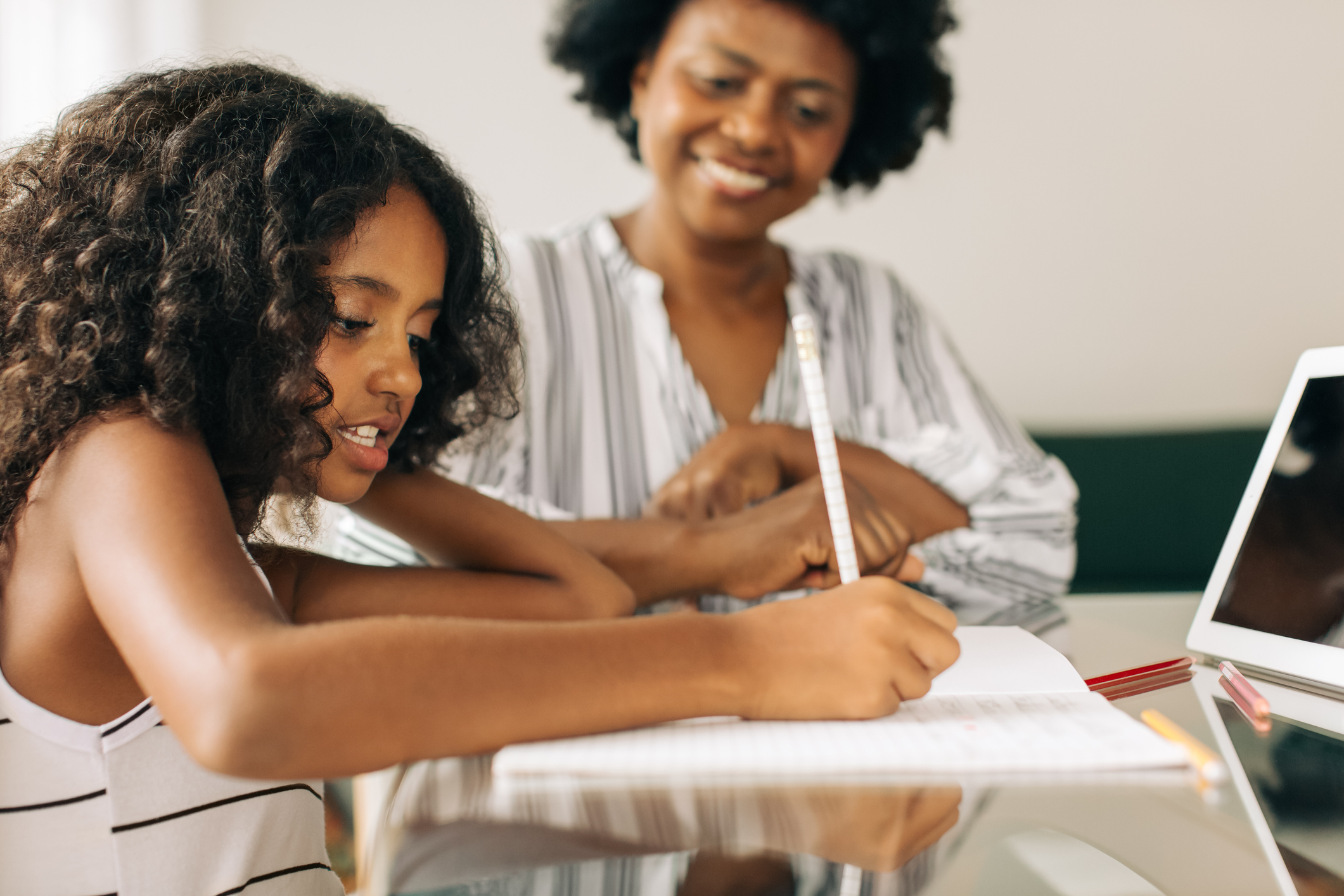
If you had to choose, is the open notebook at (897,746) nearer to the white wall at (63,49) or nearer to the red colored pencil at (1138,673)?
the red colored pencil at (1138,673)

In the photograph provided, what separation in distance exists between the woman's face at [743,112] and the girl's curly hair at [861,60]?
0.03m

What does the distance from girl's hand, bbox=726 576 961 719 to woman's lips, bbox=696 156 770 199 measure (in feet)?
2.27

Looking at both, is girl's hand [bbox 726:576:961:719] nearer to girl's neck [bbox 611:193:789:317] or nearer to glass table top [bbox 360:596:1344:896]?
glass table top [bbox 360:596:1344:896]

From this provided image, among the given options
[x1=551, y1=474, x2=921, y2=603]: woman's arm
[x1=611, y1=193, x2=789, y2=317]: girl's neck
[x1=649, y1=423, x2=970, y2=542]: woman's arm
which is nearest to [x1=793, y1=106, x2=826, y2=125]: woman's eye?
[x1=611, y1=193, x2=789, y2=317]: girl's neck

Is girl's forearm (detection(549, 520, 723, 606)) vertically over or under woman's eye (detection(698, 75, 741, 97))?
under

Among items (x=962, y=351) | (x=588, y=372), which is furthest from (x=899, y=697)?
(x=962, y=351)

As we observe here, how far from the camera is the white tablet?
548 millimetres

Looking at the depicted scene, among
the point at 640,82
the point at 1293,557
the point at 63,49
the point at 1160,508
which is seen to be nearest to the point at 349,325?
the point at 1293,557

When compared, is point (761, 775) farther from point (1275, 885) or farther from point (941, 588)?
point (941, 588)

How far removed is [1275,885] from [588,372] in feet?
2.72

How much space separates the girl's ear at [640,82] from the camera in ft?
3.74

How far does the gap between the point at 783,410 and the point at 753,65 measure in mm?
372

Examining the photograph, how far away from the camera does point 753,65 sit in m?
0.99

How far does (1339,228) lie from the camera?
1.50m
